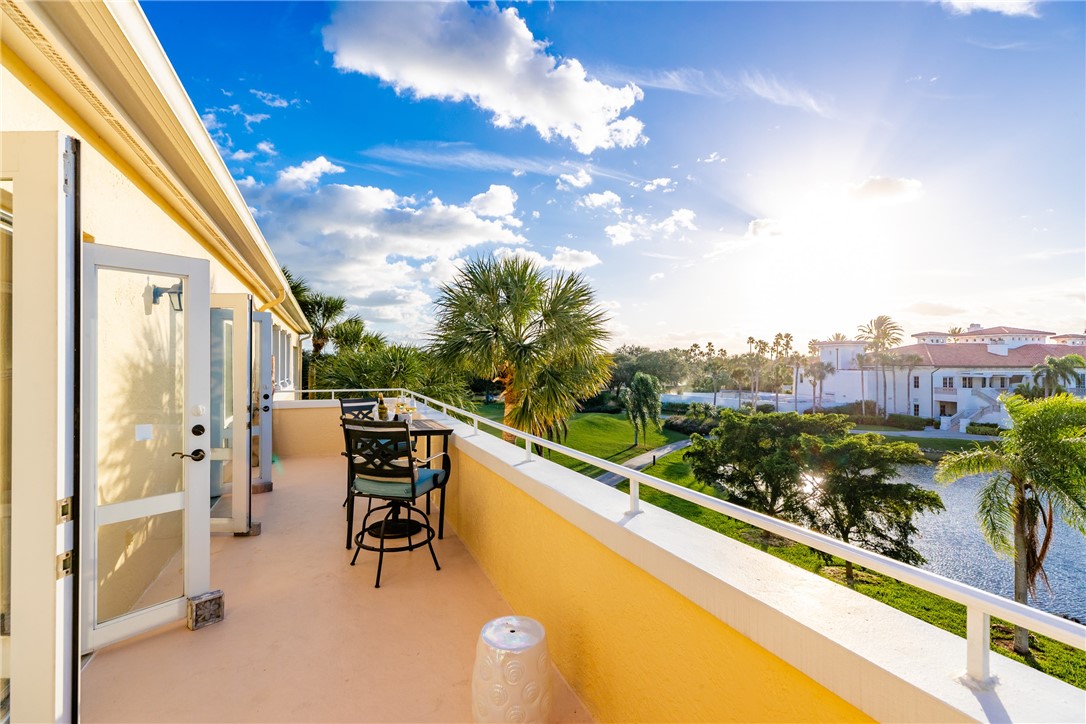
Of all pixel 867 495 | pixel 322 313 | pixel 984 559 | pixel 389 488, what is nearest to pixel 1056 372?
pixel 867 495

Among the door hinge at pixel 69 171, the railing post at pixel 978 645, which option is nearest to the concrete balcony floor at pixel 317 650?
the railing post at pixel 978 645

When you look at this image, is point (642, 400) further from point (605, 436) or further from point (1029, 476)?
point (1029, 476)

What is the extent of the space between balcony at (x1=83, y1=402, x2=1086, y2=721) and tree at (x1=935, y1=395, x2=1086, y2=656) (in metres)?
15.8

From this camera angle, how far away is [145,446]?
2422 mm

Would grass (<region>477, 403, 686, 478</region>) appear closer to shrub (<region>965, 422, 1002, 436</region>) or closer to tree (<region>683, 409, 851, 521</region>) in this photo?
tree (<region>683, 409, 851, 521</region>)

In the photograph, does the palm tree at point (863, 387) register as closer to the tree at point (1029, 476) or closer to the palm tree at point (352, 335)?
the tree at point (1029, 476)

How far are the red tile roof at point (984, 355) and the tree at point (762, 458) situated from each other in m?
5.26

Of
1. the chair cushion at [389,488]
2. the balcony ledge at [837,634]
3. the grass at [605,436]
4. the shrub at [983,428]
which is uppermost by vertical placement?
the balcony ledge at [837,634]

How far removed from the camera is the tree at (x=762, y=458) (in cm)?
2014

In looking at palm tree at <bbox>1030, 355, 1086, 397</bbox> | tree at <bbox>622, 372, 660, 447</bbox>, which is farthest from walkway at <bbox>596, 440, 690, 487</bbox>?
palm tree at <bbox>1030, 355, 1086, 397</bbox>

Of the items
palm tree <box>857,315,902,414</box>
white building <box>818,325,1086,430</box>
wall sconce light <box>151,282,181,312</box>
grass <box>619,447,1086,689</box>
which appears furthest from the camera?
palm tree <box>857,315,902,414</box>

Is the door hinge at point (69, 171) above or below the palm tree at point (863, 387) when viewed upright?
above

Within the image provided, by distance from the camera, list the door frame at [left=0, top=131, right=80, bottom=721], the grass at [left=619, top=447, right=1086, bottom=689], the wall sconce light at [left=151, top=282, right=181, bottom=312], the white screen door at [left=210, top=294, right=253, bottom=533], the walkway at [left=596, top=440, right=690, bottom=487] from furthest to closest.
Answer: the walkway at [left=596, top=440, right=690, bottom=487] < the grass at [left=619, top=447, right=1086, bottom=689] < the white screen door at [left=210, top=294, right=253, bottom=533] < the wall sconce light at [left=151, top=282, right=181, bottom=312] < the door frame at [left=0, top=131, right=80, bottom=721]

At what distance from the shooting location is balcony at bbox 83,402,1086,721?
2.88ft
